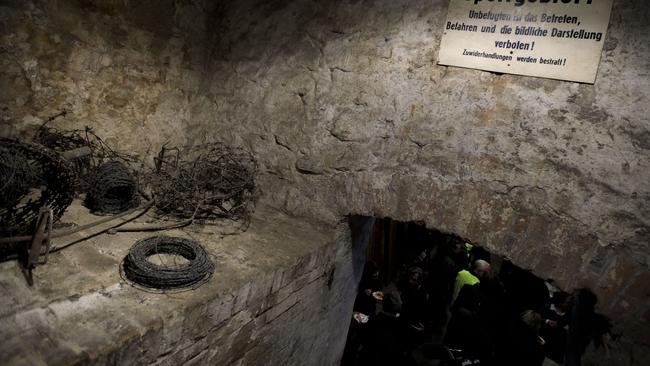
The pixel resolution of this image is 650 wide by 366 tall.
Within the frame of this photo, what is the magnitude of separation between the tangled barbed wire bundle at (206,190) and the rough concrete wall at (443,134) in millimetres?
319

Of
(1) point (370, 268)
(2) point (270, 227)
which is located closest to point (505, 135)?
(2) point (270, 227)

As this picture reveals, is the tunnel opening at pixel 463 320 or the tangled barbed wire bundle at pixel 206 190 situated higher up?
the tangled barbed wire bundle at pixel 206 190

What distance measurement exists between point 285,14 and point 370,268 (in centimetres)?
312

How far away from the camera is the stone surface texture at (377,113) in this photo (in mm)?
2344

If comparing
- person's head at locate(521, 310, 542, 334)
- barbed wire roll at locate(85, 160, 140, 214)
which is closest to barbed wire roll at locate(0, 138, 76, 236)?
barbed wire roll at locate(85, 160, 140, 214)

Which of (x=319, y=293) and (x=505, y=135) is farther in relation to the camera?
(x=319, y=293)

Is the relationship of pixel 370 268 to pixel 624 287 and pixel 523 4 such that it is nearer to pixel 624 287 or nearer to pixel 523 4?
pixel 624 287

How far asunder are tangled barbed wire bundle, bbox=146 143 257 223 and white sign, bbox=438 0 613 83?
186cm

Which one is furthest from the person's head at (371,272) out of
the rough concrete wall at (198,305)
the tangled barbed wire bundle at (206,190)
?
the tangled barbed wire bundle at (206,190)

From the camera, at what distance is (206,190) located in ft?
10.8

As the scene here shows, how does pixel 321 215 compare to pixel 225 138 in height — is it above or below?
below

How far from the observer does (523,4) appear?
258 cm

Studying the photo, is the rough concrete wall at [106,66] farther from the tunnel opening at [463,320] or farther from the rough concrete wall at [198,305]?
the tunnel opening at [463,320]

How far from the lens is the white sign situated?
7.83 ft
